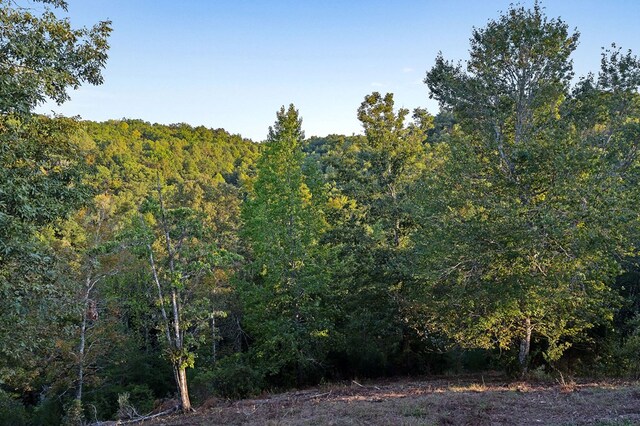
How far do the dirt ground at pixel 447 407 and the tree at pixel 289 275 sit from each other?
338cm

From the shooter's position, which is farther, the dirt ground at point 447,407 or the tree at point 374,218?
the tree at point 374,218

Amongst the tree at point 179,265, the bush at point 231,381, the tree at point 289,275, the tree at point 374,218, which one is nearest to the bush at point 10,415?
the bush at point 231,381

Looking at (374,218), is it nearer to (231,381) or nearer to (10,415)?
(231,381)

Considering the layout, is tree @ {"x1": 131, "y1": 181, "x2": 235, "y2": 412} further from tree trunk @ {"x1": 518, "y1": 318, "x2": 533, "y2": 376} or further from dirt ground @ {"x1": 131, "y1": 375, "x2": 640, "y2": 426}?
tree trunk @ {"x1": 518, "y1": 318, "x2": 533, "y2": 376}

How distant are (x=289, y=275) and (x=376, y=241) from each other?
363cm

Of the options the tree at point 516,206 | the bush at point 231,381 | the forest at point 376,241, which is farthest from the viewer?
the bush at point 231,381

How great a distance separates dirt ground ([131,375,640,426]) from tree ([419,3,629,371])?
202 centimetres

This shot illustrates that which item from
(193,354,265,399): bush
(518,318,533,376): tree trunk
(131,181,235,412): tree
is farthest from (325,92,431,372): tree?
Result: (131,181,235,412): tree

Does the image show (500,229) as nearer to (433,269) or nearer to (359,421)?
(433,269)

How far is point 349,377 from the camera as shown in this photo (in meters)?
17.7

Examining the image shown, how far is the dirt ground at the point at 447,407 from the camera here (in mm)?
8070

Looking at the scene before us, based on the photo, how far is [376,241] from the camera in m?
Answer: 16.4

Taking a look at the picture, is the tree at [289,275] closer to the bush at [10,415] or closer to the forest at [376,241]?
the forest at [376,241]

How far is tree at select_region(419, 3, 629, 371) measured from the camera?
10672 mm
